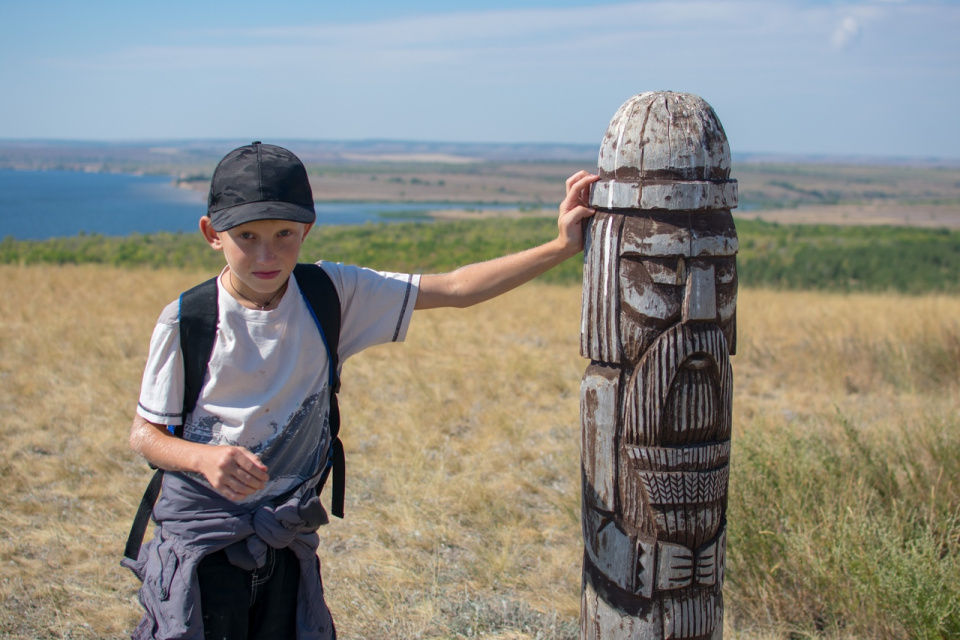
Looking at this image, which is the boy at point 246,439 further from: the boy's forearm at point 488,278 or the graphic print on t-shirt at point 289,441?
the boy's forearm at point 488,278

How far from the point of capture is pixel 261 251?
2.04 meters

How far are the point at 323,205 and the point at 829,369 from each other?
213 ft

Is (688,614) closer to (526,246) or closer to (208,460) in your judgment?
(208,460)

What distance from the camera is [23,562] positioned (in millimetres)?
3818

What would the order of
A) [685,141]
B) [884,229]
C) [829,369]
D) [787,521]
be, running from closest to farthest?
1. [685,141]
2. [787,521]
3. [829,369]
4. [884,229]

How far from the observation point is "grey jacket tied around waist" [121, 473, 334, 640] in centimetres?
197

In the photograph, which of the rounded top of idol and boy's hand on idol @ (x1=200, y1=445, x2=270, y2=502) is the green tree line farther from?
boy's hand on idol @ (x1=200, y1=445, x2=270, y2=502)

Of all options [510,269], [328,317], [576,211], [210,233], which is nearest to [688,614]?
[510,269]

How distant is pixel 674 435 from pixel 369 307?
1021 millimetres

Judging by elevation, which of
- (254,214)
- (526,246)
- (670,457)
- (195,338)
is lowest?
(526,246)

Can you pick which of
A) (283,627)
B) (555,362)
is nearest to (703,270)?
(283,627)

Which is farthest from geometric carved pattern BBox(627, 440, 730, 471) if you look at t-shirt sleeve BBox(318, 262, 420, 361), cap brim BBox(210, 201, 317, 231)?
cap brim BBox(210, 201, 317, 231)

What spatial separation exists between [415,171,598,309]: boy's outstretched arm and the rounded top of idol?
0.13 m

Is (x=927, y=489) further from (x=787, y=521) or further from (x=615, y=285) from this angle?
(x=615, y=285)
